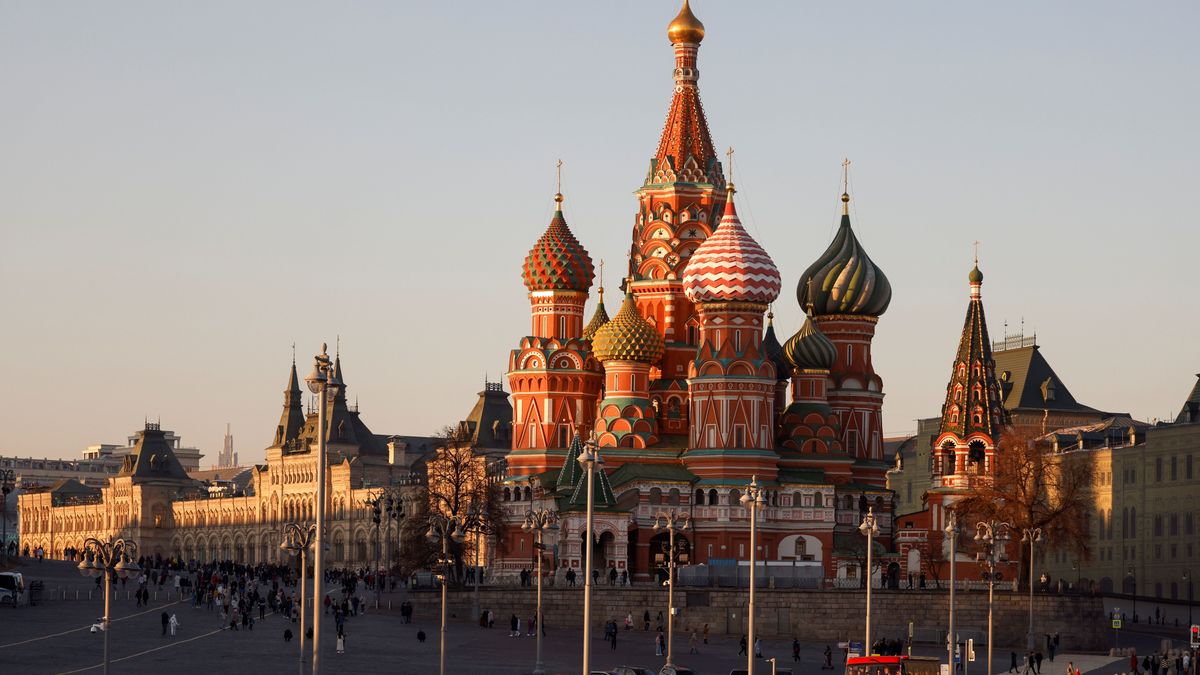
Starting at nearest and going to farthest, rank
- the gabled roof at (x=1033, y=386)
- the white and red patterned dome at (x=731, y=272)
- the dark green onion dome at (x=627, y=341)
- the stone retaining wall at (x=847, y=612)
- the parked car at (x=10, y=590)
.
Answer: the parked car at (x=10, y=590)
the stone retaining wall at (x=847, y=612)
the white and red patterned dome at (x=731, y=272)
the dark green onion dome at (x=627, y=341)
the gabled roof at (x=1033, y=386)

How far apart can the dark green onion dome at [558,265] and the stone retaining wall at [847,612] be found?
64.1ft

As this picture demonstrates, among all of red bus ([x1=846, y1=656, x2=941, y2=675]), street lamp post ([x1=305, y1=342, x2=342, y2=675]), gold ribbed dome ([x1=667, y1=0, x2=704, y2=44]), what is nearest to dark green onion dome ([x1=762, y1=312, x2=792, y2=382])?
gold ribbed dome ([x1=667, y1=0, x2=704, y2=44])

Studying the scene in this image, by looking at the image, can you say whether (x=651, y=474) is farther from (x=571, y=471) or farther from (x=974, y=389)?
(x=974, y=389)

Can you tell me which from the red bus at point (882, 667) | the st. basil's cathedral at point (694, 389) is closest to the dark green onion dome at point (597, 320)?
the st. basil's cathedral at point (694, 389)

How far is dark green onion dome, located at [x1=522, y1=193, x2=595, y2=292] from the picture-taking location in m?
113

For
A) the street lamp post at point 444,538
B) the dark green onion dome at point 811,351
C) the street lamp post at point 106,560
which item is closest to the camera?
the street lamp post at point 106,560

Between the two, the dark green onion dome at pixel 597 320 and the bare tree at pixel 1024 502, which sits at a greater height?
the dark green onion dome at pixel 597 320

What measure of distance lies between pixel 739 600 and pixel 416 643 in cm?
1748

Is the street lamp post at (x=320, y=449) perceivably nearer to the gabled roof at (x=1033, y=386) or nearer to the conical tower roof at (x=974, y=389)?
the conical tower roof at (x=974, y=389)

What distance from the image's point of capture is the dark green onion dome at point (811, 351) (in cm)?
11212

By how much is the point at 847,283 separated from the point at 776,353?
526 cm

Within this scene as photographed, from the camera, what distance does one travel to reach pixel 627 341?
358 ft

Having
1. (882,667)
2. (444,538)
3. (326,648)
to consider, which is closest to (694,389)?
(326,648)

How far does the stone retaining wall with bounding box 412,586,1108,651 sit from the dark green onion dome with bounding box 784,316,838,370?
1733 cm
